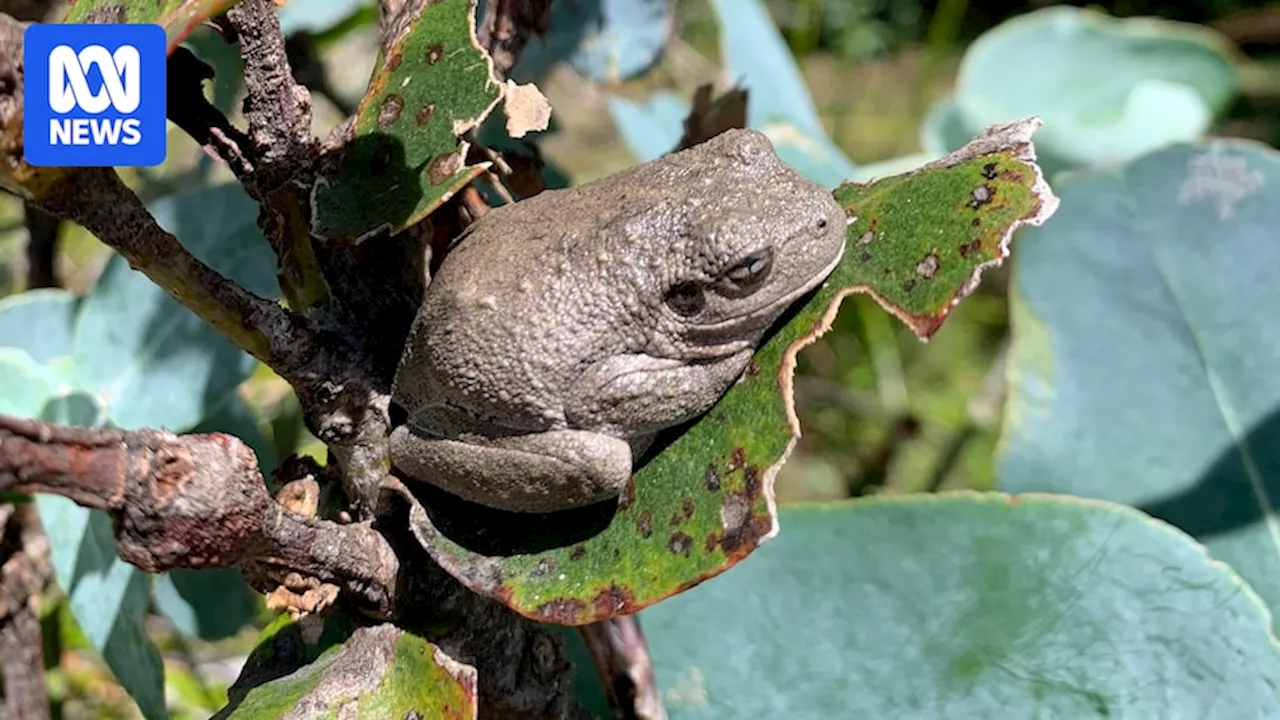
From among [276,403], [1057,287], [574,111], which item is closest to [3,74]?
[1057,287]

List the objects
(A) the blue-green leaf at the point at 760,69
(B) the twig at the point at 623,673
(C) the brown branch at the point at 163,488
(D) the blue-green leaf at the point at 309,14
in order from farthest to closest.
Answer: (A) the blue-green leaf at the point at 760,69 → (D) the blue-green leaf at the point at 309,14 → (B) the twig at the point at 623,673 → (C) the brown branch at the point at 163,488

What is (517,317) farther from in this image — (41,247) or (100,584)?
(41,247)

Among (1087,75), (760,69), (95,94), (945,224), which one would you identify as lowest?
(1087,75)

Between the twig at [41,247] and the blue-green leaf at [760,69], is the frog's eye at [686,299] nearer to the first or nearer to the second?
the blue-green leaf at [760,69]

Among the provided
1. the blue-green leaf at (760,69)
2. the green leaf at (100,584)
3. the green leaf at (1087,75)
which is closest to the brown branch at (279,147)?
the green leaf at (100,584)

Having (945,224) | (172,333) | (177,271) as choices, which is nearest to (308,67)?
(172,333)

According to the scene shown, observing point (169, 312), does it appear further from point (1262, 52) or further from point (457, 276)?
point (1262, 52)
